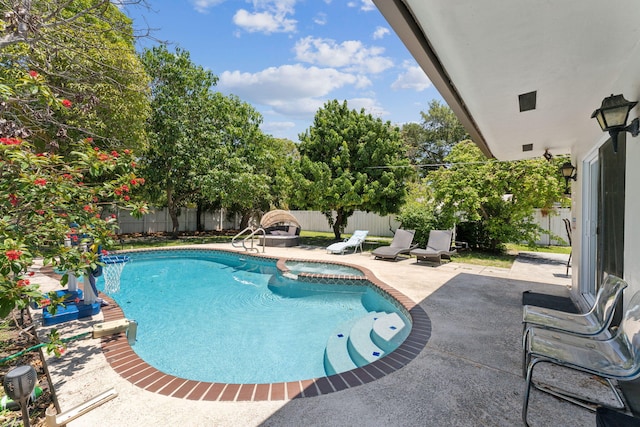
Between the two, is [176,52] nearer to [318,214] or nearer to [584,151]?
[318,214]

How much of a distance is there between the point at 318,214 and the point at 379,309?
18.0 meters

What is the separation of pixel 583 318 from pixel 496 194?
29.4 feet

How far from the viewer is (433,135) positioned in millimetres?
30797

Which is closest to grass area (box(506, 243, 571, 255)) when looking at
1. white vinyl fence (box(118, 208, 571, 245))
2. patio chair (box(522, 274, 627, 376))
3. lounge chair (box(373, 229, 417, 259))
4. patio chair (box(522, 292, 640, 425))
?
white vinyl fence (box(118, 208, 571, 245))

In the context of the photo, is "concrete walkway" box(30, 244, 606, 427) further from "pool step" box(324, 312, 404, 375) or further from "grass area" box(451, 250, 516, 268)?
"grass area" box(451, 250, 516, 268)

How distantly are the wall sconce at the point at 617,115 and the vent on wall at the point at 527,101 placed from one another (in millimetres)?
976

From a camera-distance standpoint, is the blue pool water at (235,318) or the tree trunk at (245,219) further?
the tree trunk at (245,219)

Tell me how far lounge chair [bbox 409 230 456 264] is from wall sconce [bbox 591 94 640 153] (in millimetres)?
6900

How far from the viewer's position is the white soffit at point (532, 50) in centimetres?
235

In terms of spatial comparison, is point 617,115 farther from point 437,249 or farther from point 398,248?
point 398,248

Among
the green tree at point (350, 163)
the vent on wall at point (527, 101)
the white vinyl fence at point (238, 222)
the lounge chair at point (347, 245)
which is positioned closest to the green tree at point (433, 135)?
the white vinyl fence at point (238, 222)

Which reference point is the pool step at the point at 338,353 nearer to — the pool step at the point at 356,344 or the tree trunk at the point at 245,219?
the pool step at the point at 356,344

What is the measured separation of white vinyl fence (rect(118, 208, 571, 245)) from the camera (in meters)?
15.0

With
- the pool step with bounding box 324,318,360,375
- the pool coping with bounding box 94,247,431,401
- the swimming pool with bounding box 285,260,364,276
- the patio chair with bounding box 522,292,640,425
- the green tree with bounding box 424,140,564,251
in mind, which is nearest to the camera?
the patio chair with bounding box 522,292,640,425
